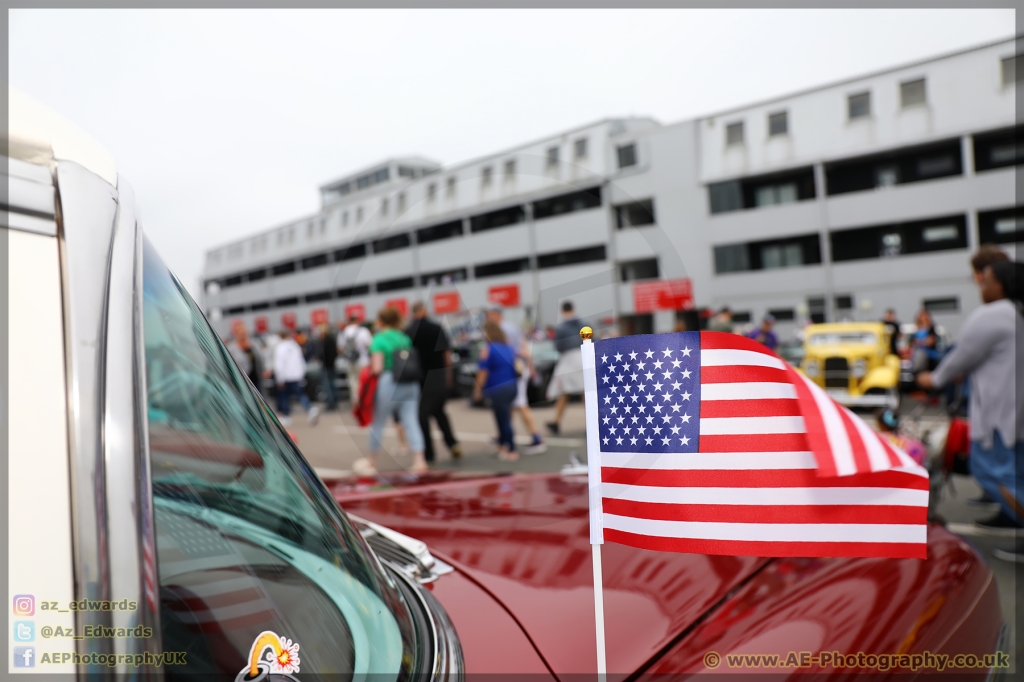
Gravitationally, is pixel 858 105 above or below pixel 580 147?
above

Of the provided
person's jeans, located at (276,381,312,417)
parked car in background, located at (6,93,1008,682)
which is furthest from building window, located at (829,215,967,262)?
parked car in background, located at (6,93,1008,682)

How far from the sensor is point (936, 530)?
2061 mm

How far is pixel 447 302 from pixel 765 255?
28250 millimetres

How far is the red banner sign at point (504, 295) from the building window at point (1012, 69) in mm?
26256

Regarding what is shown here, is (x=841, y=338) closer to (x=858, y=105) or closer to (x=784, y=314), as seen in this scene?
(x=784, y=314)

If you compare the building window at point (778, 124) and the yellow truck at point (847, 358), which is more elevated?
the building window at point (778, 124)

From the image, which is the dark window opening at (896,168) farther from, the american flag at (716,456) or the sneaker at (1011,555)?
the american flag at (716,456)

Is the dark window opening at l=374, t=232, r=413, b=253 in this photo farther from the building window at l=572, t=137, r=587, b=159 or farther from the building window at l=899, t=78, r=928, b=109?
the building window at l=899, t=78, r=928, b=109

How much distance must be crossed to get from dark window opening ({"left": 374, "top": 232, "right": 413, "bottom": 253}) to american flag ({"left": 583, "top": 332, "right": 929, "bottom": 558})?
284cm

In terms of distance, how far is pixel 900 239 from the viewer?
28.1m

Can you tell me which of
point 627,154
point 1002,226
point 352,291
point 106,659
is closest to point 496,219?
point 352,291

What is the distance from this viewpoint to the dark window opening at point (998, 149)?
25016mm

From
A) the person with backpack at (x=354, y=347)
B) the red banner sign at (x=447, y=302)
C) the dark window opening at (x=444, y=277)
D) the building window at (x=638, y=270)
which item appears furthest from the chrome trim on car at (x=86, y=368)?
the person with backpack at (x=354, y=347)

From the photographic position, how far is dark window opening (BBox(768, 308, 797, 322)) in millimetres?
29797
